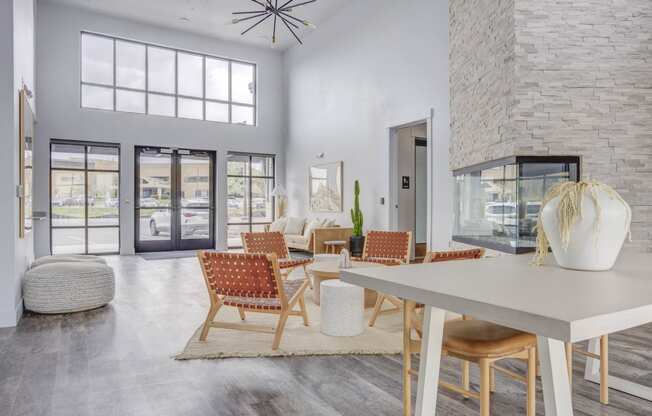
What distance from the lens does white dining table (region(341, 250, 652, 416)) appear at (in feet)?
→ 2.95

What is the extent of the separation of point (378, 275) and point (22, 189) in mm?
4202

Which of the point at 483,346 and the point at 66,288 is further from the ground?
the point at 483,346

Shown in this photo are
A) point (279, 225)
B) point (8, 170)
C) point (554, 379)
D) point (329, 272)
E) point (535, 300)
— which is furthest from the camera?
point (279, 225)

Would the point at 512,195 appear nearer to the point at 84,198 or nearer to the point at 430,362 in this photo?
the point at 430,362

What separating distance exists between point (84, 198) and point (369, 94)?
6398 mm

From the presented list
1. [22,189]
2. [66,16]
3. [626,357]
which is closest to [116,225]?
[66,16]

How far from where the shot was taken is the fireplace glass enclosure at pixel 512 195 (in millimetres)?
4781

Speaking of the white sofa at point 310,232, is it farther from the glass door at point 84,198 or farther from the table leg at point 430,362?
the table leg at point 430,362

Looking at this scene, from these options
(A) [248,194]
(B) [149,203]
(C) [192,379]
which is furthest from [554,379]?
(A) [248,194]

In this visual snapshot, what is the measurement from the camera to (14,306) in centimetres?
381

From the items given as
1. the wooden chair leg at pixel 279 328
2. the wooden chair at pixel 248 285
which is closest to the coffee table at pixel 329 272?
the wooden chair at pixel 248 285

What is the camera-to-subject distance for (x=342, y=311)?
11.5 feet

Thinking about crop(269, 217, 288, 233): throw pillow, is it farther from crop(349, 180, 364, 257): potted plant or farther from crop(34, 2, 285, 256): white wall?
crop(349, 180, 364, 257): potted plant

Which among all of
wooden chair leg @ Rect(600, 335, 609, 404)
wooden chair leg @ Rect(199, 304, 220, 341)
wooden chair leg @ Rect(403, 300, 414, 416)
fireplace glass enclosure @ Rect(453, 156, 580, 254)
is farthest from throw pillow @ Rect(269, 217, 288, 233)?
wooden chair leg @ Rect(403, 300, 414, 416)
